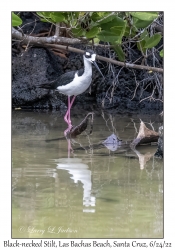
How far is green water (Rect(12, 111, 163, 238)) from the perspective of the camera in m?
3.92

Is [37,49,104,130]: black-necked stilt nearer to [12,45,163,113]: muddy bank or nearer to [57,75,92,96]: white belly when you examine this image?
[57,75,92,96]: white belly

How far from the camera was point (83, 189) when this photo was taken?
4844 mm

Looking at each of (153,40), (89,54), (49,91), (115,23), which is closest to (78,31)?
(115,23)

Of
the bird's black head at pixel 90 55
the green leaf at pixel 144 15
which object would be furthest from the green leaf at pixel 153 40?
the bird's black head at pixel 90 55

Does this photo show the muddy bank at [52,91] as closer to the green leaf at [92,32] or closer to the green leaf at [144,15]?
the green leaf at [92,32]

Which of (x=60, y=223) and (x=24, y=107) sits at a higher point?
(x=24, y=107)

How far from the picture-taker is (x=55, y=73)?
11078 millimetres

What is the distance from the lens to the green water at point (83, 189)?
3924 mm

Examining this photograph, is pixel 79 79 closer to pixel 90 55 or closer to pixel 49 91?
pixel 90 55

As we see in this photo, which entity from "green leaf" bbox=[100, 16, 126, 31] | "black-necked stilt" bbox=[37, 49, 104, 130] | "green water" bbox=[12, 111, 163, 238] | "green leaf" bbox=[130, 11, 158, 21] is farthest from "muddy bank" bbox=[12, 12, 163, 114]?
"green leaf" bbox=[130, 11, 158, 21]
